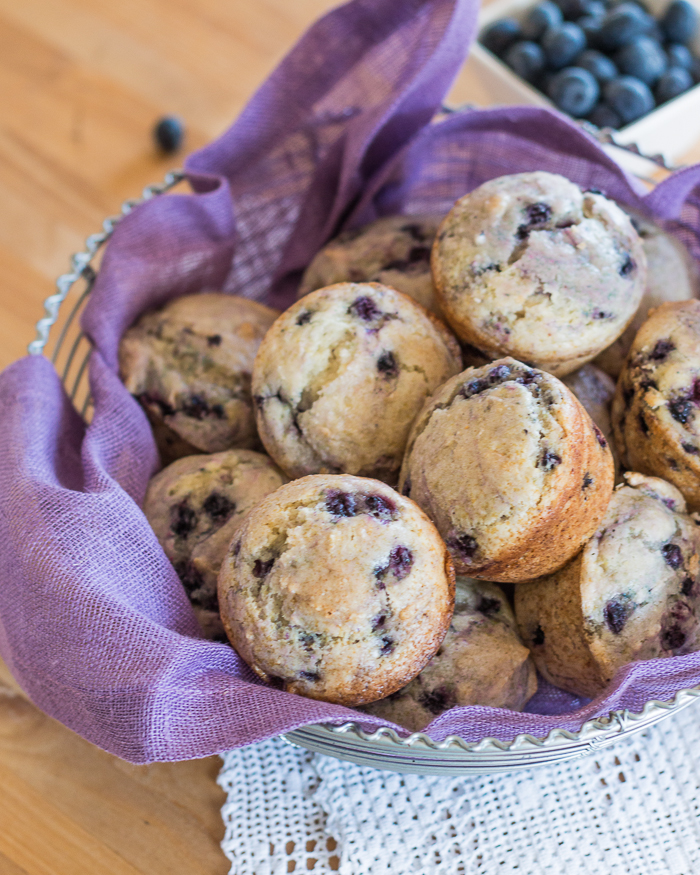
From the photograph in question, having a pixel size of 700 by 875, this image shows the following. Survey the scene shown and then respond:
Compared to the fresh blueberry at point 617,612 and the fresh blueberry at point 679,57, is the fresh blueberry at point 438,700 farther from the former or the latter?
the fresh blueberry at point 679,57

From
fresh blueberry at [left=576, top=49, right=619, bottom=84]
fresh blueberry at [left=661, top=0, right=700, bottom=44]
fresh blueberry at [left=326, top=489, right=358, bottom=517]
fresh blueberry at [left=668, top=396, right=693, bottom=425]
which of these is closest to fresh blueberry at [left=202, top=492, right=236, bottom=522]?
fresh blueberry at [left=326, top=489, right=358, bottom=517]

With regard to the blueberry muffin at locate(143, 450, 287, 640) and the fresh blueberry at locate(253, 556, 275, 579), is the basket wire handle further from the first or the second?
the fresh blueberry at locate(253, 556, 275, 579)

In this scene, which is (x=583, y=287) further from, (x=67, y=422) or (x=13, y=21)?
(x=13, y=21)

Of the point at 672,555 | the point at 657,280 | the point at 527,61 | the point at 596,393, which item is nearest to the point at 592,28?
the point at 527,61

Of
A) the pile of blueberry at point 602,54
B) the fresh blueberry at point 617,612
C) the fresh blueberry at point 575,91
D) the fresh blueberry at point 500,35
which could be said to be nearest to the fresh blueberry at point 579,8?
the pile of blueberry at point 602,54

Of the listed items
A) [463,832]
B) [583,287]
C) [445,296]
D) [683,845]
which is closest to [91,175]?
[445,296]
